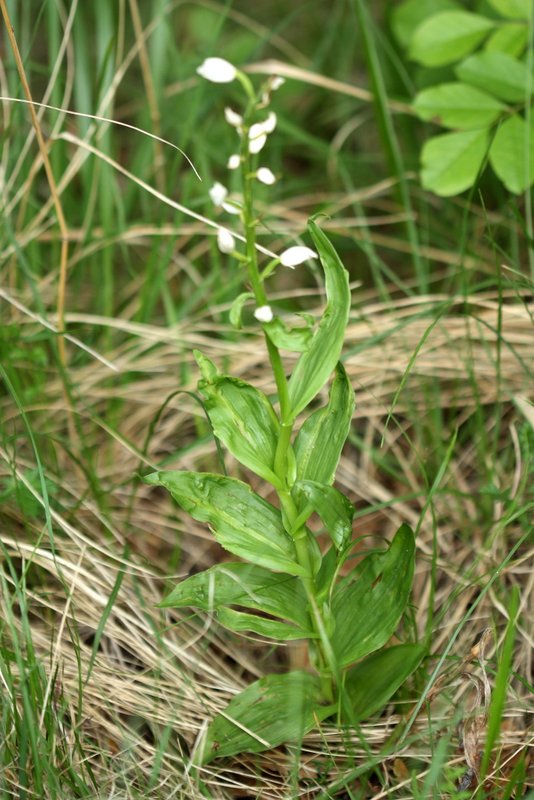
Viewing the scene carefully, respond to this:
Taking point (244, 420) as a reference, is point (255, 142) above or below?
above

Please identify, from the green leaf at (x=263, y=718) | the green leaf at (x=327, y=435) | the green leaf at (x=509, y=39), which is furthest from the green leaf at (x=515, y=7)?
the green leaf at (x=263, y=718)

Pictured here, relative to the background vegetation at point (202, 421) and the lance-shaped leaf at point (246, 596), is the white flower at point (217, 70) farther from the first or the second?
the lance-shaped leaf at point (246, 596)

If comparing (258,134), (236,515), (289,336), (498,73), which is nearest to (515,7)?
(498,73)

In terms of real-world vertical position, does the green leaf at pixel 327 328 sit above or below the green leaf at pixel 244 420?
above

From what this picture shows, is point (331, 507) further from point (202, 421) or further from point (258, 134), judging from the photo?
point (202, 421)

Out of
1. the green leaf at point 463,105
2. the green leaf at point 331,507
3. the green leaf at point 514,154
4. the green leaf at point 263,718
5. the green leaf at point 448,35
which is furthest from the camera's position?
the green leaf at point 448,35

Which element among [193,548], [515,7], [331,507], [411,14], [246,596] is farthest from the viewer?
[411,14]
